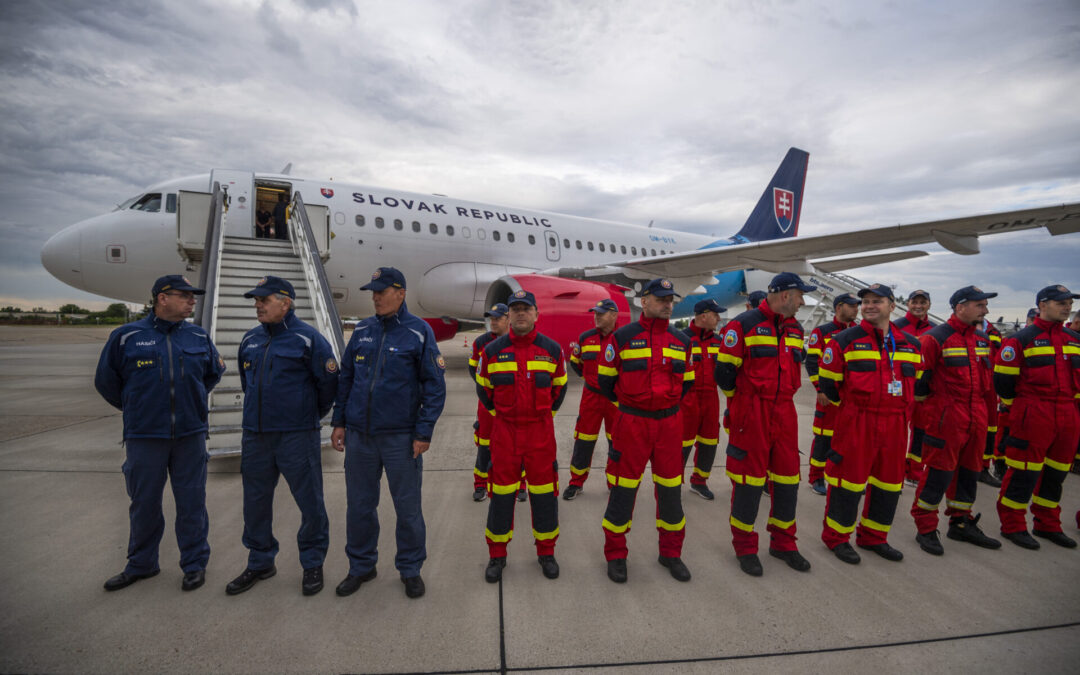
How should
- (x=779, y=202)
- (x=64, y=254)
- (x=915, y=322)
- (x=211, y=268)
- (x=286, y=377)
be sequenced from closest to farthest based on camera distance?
1. (x=286, y=377)
2. (x=915, y=322)
3. (x=211, y=268)
4. (x=64, y=254)
5. (x=779, y=202)

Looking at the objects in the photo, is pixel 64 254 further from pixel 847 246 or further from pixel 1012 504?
pixel 847 246

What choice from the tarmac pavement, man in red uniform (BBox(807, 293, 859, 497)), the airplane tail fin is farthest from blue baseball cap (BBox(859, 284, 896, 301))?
the airplane tail fin

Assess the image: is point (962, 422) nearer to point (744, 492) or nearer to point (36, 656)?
point (744, 492)

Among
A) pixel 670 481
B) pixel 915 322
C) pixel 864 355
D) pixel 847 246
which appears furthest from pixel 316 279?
pixel 847 246

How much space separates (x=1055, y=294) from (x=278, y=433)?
6.01m

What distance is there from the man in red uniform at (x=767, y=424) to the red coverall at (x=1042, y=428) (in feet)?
6.53

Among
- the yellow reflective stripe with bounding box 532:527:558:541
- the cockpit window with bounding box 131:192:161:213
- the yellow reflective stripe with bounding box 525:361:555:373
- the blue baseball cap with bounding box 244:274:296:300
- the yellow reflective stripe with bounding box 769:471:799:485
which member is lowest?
the yellow reflective stripe with bounding box 532:527:558:541

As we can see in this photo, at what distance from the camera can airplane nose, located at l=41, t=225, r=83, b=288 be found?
8.02 metres

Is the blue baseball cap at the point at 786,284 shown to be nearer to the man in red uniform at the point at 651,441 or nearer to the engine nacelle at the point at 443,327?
the man in red uniform at the point at 651,441

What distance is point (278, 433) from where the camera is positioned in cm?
295

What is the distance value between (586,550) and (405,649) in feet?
4.89

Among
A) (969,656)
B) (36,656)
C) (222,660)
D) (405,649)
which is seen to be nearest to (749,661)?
(969,656)

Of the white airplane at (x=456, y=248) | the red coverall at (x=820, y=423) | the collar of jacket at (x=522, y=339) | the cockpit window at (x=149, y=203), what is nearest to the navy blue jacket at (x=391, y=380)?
the collar of jacket at (x=522, y=339)

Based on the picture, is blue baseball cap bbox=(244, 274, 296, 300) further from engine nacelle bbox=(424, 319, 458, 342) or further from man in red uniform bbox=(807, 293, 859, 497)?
engine nacelle bbox=(424, 319, 458, 342)
